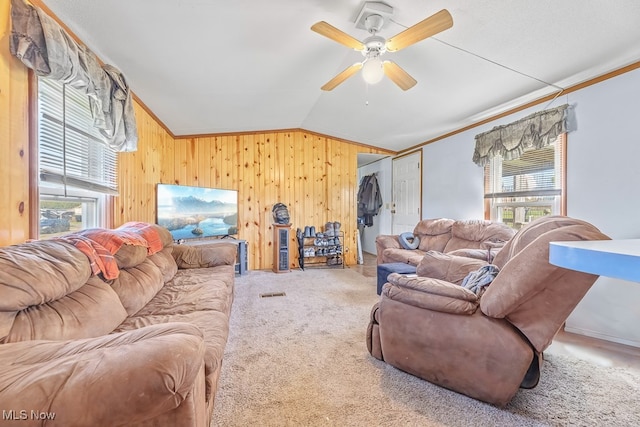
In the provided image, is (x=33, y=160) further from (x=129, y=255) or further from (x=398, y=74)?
(x=398, y=74)

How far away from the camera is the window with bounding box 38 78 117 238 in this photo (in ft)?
5.62

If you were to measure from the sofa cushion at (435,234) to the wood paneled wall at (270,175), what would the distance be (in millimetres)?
1555

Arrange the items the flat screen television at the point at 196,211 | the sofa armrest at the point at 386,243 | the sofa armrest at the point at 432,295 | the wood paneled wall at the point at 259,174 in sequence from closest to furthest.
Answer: the sofa armrest at the point at 432,295
the wood paneled wall at the point at 259,174
the flat screen television at the point at 196,211
the sofa armrest at the point at 386,243

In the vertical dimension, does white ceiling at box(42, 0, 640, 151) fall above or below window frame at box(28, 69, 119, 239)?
above

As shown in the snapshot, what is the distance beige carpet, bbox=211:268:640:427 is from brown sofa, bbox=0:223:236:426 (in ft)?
1.33

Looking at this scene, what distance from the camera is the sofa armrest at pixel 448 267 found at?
2.15 meters

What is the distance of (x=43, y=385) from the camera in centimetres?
69

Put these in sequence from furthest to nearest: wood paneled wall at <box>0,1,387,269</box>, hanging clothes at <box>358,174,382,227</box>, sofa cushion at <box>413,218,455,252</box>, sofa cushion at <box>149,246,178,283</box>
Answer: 1. hanging clothes at <box>358,174,382,227</box>
2. sofa cushion at <box>413,218,455,252</box>
3. wood paneled wall at <box>0,1,387,269</box>
4. sofa cushion at <box>149,246,178,283</box>

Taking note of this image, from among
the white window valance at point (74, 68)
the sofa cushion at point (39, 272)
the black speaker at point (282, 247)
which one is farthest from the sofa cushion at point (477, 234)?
the white window valance at point (74, 68)

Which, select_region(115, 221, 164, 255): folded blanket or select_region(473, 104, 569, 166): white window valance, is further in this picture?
select_region(473, 104, 569, 166): white window valance

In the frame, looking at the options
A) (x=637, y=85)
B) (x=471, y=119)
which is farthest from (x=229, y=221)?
(x=637, y=85)

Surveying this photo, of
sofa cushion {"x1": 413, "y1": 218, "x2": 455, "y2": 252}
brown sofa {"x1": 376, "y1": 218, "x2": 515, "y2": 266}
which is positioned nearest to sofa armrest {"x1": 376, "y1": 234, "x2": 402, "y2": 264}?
brown sofa {"x1": 376, "y1": 218, "x2": 515, "y2": 266}

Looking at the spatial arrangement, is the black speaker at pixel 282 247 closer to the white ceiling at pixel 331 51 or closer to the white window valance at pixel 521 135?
the white ceiling at pixel 331 51

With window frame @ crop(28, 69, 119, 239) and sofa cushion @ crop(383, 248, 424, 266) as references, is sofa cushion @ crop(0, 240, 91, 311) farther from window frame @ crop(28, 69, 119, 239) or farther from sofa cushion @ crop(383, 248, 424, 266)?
sofa cushion @ crop(383, 248, 424, 266)
